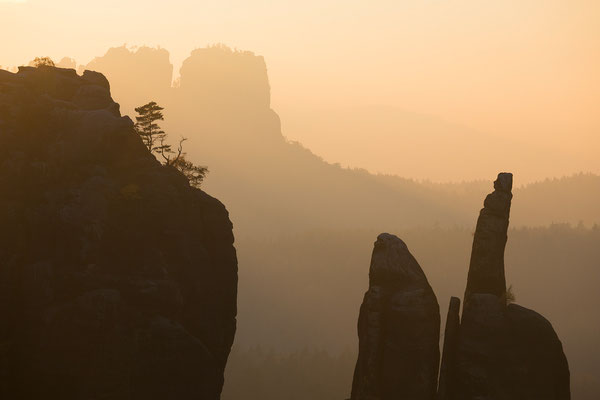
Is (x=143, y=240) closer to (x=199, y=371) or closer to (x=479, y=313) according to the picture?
(x=199, y=371)

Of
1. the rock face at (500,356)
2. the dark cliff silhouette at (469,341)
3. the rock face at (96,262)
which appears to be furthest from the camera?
the rock face at (96,262)

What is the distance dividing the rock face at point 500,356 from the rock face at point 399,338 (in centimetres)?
168

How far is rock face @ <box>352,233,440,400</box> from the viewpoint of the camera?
217ft

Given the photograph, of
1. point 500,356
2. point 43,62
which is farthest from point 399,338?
point 43,62

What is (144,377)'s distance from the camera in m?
70.9

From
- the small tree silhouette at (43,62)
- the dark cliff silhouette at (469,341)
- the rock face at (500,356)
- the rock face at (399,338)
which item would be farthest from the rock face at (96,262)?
the rock face at (500,356)

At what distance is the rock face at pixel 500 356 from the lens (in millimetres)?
64562

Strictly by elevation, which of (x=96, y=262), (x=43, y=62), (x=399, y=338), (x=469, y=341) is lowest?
(x=399, y=338)

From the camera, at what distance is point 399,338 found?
2628 inches

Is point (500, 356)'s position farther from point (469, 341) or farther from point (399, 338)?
point (399, 338)

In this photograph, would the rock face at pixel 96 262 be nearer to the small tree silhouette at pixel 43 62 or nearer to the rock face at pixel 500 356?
the small tree silhouette at pixel 43 62

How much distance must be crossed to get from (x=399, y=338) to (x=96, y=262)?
1049 inches

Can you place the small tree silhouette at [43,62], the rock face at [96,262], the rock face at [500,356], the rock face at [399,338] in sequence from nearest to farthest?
the rock face at [500,356]
the rock face at [399,338]
the rock face at [96,262]
the small tree silhouette at [43,62]

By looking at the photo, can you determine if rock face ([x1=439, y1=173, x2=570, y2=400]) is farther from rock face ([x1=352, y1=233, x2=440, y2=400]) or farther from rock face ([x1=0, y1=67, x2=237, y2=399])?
rock face ([x1=0, y1=67, x2=237, y2=399])
